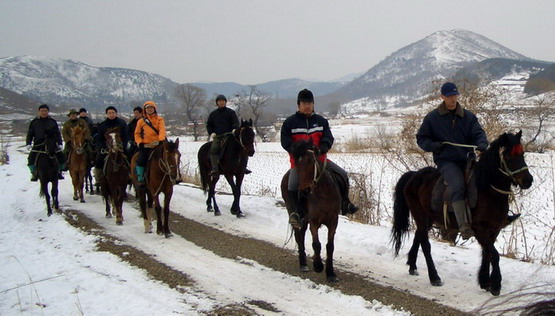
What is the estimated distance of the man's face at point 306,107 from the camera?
718cm

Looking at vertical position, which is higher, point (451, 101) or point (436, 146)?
point (451, 101)

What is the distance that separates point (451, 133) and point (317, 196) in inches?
85.6

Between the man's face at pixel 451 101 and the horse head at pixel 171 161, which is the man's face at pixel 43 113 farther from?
the man's face at pixel 451 101

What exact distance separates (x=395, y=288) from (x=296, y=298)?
1435mm

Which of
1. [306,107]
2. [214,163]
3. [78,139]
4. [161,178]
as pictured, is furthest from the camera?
[78,139]

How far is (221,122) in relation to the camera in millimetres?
12664

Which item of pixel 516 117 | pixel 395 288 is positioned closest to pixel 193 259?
pixel 395 288

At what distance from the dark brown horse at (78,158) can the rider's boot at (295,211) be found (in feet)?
30.7

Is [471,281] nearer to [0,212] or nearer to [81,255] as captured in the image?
[81,255]

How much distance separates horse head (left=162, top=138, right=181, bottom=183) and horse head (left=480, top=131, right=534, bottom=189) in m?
6.52

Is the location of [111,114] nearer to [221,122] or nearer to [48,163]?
[48,163]

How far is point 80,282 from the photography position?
6.25 metres

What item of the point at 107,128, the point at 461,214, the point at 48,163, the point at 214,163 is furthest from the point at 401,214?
the point at 48,163

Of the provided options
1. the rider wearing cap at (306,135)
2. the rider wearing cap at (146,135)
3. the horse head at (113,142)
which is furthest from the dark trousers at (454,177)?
the horse head at (113,142)
